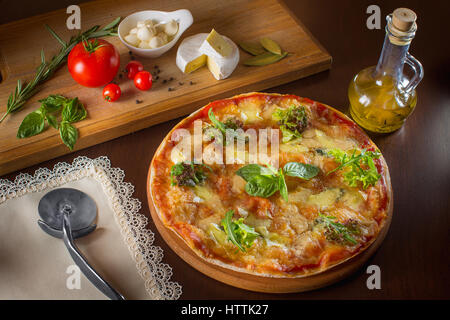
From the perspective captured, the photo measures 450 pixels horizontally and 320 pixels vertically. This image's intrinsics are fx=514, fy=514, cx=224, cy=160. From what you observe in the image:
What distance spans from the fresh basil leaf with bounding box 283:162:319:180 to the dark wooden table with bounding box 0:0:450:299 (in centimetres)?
31

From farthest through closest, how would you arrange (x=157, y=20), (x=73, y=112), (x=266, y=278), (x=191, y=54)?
(x=157, y=20) < (x=191, y=54) < (x=73, y=112) < (x=266, y=278)

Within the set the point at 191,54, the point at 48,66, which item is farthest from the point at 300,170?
the point at 48,66

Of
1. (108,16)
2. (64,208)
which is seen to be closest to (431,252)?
(64,208)

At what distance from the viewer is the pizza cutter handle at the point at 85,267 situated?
1.40 metres

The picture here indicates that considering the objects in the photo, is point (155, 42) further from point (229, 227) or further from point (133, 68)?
point (229, 227)

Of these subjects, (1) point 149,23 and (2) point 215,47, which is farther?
(1) point 149,23

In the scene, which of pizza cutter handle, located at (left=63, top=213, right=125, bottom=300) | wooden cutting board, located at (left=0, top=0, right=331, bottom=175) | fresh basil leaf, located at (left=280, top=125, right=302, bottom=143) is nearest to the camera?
pizza cutter handle, located at (left=63, top=213, right=125, bottom=300)

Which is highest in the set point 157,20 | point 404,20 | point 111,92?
point 404,20

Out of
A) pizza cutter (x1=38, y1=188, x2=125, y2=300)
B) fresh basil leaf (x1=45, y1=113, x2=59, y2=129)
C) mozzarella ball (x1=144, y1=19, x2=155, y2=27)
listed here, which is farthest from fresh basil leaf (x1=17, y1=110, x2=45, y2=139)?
mozzarella ball (x1=144, y1=19, x2=155, y2=27)

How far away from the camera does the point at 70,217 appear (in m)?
1.54

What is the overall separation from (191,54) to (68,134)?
52 centimetres

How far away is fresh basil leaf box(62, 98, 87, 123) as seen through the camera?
175 cm

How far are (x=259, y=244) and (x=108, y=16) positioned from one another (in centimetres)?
121

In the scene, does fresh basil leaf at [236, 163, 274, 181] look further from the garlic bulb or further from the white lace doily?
the garlic bulb
